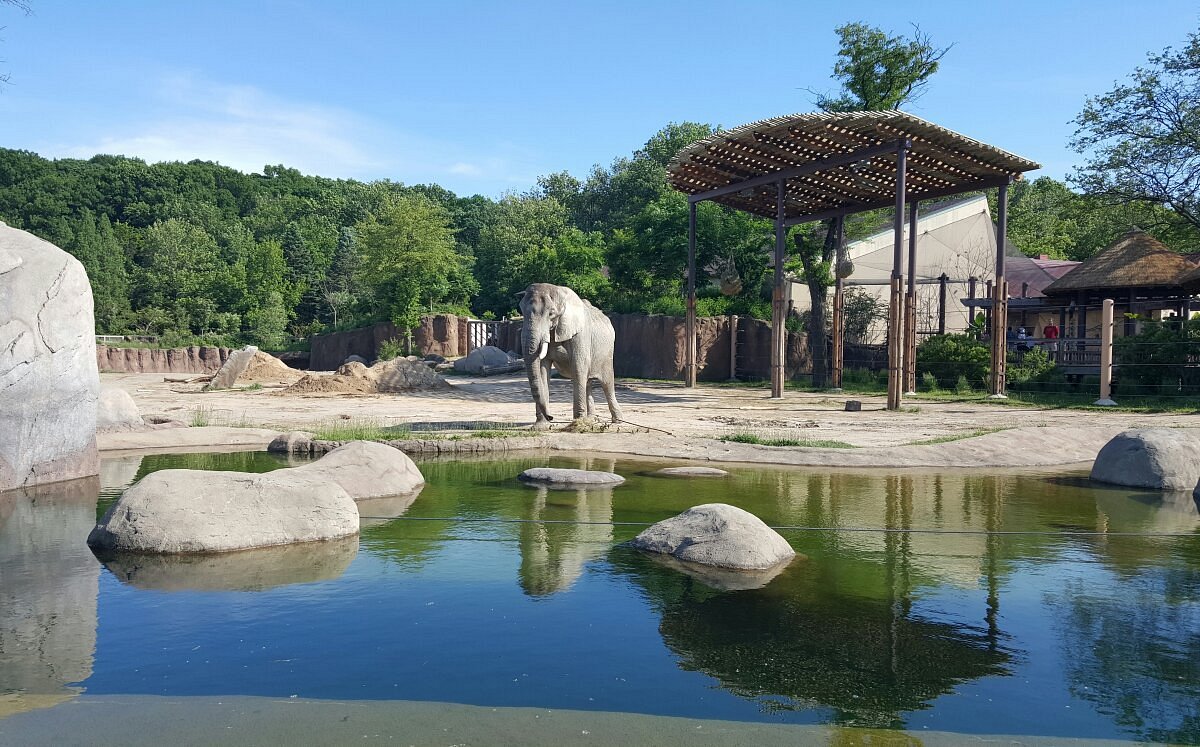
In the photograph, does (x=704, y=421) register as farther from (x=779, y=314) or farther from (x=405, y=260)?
(x=405, y=260)

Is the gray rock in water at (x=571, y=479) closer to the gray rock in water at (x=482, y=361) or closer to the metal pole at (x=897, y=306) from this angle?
the metal pole at (x=897, y=306)

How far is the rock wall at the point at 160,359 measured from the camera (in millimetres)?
32719

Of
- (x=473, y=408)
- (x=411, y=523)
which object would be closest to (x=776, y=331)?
(x=473, y=408)

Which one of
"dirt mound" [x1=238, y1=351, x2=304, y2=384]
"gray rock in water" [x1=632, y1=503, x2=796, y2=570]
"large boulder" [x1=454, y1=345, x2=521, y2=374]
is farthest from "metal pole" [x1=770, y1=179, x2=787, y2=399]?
"gray rock in water" [x1=632, y1=503, x2=796, y2=570]

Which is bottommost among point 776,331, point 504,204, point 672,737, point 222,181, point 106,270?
point 672,737

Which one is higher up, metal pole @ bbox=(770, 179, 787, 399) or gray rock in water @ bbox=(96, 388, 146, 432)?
metal pole @ bbox=(770, 179, 787, 399)

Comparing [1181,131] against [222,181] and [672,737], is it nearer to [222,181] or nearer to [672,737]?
[672,737]

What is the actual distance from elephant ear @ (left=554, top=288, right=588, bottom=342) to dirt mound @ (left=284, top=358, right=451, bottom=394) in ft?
31.2

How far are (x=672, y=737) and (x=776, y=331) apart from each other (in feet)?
55.8

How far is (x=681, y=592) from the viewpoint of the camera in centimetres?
530

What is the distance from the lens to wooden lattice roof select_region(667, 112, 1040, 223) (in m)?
17.2

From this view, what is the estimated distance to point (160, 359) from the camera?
34.0m

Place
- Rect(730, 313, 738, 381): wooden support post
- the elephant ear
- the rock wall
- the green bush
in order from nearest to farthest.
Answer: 1. the elephant ear
2. the green bush
3. Rect(730, 313, 738, 381): wooden support post
4. the rock wall

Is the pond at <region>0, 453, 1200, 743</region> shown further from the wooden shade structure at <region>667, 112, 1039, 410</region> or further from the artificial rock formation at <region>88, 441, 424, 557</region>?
the wooden shade structure at <region>667, 112, 1039, 410</region>
